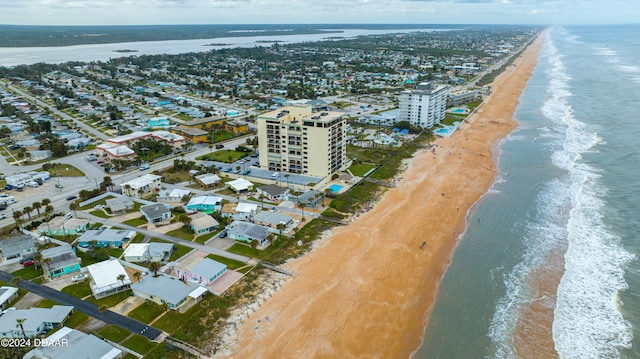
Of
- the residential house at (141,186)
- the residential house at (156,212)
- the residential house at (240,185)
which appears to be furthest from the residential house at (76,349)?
the residential house at (240,185)

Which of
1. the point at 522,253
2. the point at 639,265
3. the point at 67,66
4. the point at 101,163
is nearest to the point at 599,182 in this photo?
the point at 639,265

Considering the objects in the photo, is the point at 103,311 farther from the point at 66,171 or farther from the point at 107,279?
the point at 66,171

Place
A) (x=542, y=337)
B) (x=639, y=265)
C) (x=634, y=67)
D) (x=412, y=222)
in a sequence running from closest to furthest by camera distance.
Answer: (x=542, y=337), (x=639, y=265), (x=412, y=222), (x=634, y=67)

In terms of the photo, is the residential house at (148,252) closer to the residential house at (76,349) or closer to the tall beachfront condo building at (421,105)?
the residential house at (76,349)

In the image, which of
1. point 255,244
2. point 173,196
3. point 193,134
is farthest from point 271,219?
point 193,134

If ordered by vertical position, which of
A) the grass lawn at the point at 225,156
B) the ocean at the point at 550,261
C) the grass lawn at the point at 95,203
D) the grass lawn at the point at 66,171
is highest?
the grass lawn at the point at 225,156

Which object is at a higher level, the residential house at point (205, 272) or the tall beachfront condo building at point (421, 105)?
the tall beachfront condo building at point (421, 105)

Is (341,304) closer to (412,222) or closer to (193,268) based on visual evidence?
(193,268)
